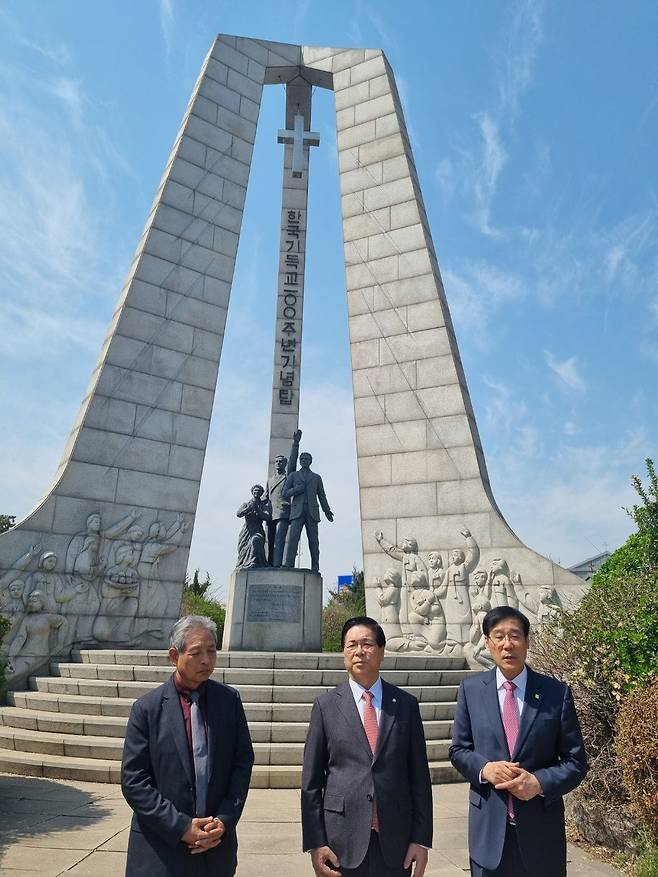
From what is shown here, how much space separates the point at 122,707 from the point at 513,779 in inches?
210

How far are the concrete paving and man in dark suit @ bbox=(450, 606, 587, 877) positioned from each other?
1428 millimetres

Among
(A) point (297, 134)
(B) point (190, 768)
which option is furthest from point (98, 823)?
(A) point (297, 134)

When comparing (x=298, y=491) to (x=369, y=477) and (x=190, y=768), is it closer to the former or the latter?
(x=369, y=477)

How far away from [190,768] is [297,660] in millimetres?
5177

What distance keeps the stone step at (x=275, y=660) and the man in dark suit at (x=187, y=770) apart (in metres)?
4.97

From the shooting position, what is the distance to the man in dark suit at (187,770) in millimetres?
2248

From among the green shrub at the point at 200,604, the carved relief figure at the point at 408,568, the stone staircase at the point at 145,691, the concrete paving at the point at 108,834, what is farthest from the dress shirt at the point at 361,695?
the green shrub at the point at 200,604

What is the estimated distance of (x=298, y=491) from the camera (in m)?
10.0

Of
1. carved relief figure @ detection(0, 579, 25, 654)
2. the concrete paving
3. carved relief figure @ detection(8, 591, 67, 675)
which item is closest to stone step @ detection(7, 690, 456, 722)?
the concrete paving

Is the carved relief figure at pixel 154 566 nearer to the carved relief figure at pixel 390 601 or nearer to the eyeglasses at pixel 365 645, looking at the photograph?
the carved relief figure at pixel 390 601

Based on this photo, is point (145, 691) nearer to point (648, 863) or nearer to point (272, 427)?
point (648, 863)

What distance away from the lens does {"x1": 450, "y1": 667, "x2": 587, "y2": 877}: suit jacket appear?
2350 mm

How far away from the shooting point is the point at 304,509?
32.8ft

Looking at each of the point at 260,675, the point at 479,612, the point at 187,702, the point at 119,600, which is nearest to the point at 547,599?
the point at 479,612
